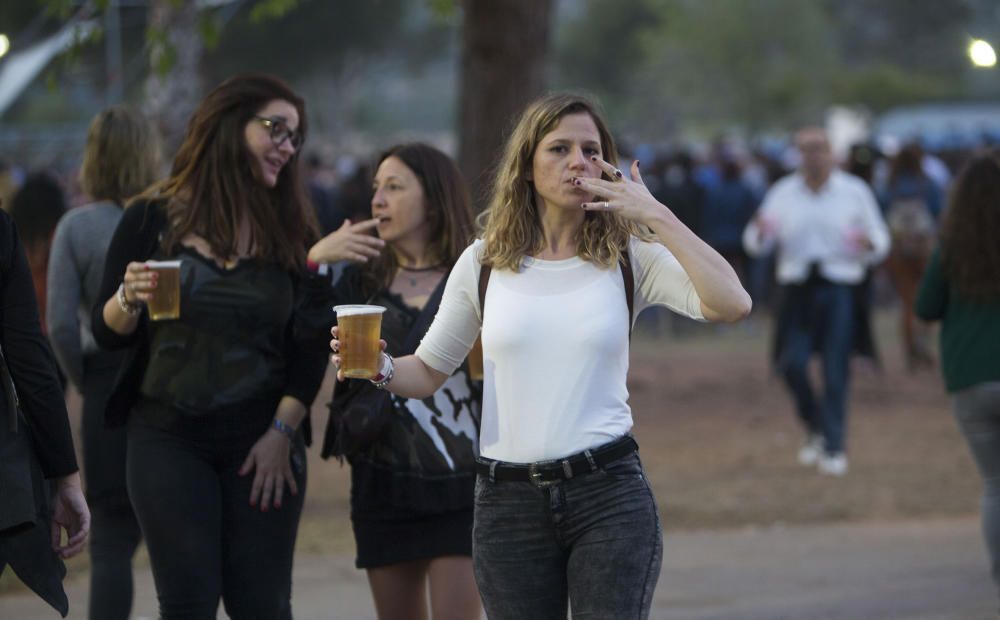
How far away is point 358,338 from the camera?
3.75 metres

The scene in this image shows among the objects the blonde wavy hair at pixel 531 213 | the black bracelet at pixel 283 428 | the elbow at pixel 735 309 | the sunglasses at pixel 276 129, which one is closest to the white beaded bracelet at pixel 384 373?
the blonde wavy hair at pixel 531 213

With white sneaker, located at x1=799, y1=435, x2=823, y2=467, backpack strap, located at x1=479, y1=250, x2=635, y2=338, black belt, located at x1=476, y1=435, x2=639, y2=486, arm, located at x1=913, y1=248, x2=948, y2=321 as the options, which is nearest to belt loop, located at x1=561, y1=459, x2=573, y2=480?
black belt, located at x1=476, y1=435, x2=639, y2=486

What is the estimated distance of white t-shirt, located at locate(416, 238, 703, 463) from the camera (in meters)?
3.74

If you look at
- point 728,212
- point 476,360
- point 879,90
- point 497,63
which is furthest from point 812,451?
point 879,90

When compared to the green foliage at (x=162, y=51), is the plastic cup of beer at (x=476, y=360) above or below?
below

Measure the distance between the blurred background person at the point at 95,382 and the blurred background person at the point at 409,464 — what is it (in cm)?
95

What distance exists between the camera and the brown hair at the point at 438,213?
4.89 metres

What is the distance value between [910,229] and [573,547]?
11.8 metres

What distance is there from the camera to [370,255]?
15.1ft

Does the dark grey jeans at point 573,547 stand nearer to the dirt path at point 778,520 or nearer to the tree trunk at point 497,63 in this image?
the dirt path at point 778,520

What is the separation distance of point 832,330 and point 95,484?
5887mm

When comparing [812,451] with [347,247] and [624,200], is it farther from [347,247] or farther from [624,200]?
[624,200]

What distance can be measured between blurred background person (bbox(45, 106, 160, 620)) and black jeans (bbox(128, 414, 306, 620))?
724 millimetres

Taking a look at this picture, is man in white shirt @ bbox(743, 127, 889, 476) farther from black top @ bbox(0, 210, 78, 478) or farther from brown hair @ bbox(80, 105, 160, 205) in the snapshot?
black top @ bbox(0, 210, 78, 478)
